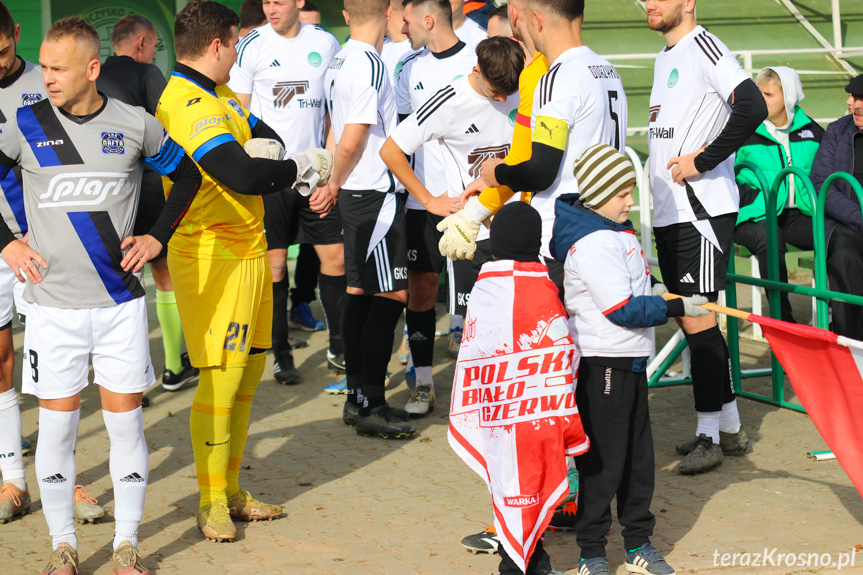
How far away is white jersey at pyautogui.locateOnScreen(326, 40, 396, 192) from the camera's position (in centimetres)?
626

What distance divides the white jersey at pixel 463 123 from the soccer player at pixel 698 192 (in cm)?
87

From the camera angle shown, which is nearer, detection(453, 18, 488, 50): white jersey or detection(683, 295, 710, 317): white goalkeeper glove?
detection(683, 295, 710, 317): white goalkeeper glove

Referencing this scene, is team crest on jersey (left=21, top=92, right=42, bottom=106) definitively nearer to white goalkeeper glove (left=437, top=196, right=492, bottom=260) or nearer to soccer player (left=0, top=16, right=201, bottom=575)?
soccer player (left=0, top=16, right=201, bottom=575)

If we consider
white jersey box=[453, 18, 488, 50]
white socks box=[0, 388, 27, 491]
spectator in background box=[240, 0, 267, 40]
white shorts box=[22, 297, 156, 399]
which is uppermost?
spectator in background box=[240, 0, 267, 40]

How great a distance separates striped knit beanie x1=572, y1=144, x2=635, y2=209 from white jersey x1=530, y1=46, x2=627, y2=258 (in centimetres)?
37

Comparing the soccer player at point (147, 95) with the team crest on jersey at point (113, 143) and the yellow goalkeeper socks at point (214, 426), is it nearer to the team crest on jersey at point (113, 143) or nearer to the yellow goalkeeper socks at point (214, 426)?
the yellow goalkeeper socks at point (214, 426)

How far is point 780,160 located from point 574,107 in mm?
3626

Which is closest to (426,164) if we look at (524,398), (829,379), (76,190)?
(76,190)

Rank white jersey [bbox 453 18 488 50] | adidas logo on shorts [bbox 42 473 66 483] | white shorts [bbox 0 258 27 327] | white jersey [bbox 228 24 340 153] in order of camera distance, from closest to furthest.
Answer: adidas logo on shorts [bbox 42 473 66 483] → white shorts [bbox 0 258 27 327] → white jersey [bbox 228 24 340 153] → white jersey [bbox 453 18 488 50]

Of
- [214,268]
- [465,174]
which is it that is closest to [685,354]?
[465,174]

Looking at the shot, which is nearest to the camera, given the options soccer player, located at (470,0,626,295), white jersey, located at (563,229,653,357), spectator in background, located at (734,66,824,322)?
white jersey, located at (563,229,653,357)

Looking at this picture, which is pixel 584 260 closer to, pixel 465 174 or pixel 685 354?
Answer: pixel 465 174

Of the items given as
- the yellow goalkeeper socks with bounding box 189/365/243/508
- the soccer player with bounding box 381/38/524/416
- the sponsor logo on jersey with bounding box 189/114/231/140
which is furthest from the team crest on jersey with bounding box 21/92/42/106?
the soccer player with bounding box 381/38/524/416

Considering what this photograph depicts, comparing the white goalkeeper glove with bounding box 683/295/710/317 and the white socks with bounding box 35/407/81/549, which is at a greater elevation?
the white goalkeeper glove with bounding box 683/295/710/317
